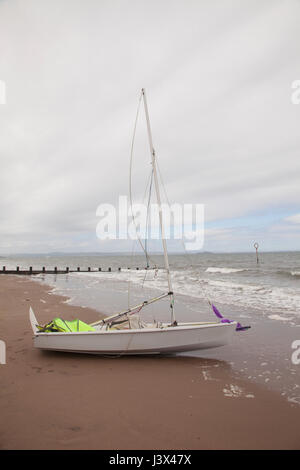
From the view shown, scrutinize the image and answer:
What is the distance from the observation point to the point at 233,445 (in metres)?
3.71

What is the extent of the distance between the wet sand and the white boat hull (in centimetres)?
29

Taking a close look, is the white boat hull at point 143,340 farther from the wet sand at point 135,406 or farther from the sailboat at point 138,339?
the wet sand at point 135,406

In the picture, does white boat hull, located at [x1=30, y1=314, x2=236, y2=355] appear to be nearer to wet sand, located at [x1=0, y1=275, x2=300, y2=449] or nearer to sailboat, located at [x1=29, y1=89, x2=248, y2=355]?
sailboat, located at [x1=29, y1=89, x2=248, y2=355]

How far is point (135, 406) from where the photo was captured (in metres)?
4.67

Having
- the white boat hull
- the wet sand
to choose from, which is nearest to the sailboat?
the white boat hull

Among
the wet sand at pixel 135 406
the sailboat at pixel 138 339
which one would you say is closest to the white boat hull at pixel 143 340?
the sailboat at pixel 138 339

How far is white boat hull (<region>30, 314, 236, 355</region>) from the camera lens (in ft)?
21.6

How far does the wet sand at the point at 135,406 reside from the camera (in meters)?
3.79

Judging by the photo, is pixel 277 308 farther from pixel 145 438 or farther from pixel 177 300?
pixel 145 438

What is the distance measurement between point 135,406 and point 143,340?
204 cm

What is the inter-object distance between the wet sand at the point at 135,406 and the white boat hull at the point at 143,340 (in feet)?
0.96

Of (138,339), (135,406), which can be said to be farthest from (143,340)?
(135,406)

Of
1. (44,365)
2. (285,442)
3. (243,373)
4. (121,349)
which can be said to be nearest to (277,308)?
(243,373)
